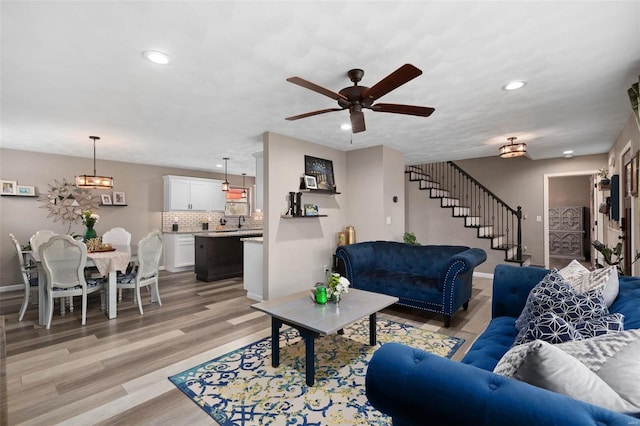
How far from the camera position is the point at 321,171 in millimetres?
5164

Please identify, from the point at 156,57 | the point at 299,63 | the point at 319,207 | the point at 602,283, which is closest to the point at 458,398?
the point at 602,283

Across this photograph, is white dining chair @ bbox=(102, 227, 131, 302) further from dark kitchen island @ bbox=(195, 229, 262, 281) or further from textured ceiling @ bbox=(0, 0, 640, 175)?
textured ceiling @ bbox=(0, 0, 640, 175)

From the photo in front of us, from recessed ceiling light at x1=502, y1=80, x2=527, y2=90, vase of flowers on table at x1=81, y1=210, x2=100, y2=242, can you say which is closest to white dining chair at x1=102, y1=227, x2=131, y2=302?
vase of flowers on table at x1=81, y1=210, x2=100, y2=242

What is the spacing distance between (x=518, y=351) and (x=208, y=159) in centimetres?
652

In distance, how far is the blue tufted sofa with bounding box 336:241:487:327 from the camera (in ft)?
11.6

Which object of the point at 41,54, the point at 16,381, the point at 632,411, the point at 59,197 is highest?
the point at 41,54

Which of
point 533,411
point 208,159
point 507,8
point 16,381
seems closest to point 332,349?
point 533,411

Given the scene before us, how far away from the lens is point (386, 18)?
1.85 m

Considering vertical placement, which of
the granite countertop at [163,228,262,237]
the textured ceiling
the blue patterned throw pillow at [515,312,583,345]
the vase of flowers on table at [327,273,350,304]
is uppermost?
the textured ceiling

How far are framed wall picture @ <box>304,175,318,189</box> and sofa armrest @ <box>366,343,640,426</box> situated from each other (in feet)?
12.3

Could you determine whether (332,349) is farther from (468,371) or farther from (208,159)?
(208,159)

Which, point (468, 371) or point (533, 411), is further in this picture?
point (468, 371)

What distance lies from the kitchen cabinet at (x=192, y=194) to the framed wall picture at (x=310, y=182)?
4.11m

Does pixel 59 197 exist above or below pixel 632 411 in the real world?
above
